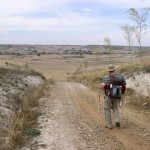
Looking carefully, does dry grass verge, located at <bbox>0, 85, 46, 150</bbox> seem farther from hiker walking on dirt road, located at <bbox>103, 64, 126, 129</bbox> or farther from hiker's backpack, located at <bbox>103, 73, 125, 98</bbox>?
hiker's backpack, located at <bbox>103, 73, 125, 98</bbox>

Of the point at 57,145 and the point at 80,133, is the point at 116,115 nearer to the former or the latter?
the point at 80,133

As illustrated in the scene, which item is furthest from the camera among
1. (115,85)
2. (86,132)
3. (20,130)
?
(115,85)

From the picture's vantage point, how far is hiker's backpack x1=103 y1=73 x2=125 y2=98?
14570 millimetres

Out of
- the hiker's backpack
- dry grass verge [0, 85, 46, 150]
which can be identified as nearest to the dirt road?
dry grass verge [0, 85, 46, 150]

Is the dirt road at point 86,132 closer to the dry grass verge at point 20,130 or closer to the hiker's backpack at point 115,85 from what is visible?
the dry grass verge at point 20,130

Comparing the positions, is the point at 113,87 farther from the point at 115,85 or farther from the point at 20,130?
the point at 20,130

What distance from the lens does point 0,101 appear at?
726 inches

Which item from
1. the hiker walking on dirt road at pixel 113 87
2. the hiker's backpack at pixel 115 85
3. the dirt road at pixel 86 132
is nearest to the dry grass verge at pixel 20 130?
the dirt road at pixel 86 132


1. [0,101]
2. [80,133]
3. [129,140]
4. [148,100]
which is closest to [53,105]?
[0,101]

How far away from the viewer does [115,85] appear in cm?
1459

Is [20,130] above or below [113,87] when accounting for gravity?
below

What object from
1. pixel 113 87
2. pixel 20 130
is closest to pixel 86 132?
pixel 113 87

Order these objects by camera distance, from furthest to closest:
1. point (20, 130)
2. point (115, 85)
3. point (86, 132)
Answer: point (115, 85) < point (86, 132) < point (20, 130)

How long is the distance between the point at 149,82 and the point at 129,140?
41.6 feet
